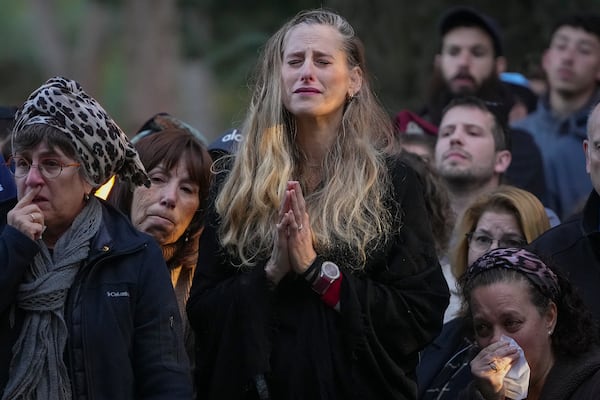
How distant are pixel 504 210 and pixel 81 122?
2415mm

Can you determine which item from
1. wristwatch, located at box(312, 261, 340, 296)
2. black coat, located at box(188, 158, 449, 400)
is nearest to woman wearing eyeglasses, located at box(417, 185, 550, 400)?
black coat, located at box(188, 158, 449, 400)

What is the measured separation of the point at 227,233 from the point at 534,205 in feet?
6.15

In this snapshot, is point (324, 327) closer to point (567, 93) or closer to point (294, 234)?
point (294, 234)

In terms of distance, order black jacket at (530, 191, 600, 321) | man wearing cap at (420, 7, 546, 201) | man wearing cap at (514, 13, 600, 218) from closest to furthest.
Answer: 1. black jacket at (530, 191, 600, 321)
2. man wearing cap at (514, 13, 600, 218)
3. man wearing cap at (420, 7, 546, 201)

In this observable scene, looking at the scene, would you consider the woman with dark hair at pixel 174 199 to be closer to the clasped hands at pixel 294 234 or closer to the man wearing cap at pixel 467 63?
the clasped hands at pixel 294 234

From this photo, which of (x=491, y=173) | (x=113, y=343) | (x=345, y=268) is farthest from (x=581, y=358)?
(x=491, y=173)

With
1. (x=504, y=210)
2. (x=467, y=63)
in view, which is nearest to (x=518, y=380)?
(x=504, y=210)

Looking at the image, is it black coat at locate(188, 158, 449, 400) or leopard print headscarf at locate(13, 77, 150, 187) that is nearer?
leopard print headscarf at locate(13, 77, 150, 187)

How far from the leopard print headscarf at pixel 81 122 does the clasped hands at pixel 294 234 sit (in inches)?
25.8

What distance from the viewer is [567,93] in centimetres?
921

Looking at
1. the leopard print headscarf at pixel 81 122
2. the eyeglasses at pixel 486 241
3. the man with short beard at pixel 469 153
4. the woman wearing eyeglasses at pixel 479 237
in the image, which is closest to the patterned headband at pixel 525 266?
the woman wearing eyeglasses at pixel 479 237

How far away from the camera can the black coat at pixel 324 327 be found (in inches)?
200

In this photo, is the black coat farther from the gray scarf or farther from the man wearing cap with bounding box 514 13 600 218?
the man wearing cap with bounding box 514 13 600 218

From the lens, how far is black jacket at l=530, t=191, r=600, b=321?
18.8 ft
